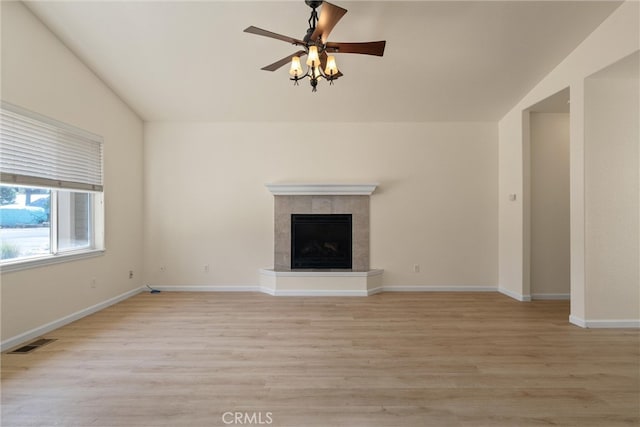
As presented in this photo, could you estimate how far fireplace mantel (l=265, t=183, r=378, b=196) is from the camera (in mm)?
4719

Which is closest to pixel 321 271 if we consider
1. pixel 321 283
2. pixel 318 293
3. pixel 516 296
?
pixel 321 283

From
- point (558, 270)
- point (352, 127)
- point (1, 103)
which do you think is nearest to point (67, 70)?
point (1, 103)

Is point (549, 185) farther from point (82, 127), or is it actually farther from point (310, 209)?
point (82, 127)

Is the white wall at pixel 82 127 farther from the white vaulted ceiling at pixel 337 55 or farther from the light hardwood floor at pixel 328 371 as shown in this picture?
the light hardwood floor at pixel 328 371

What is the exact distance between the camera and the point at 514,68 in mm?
3645

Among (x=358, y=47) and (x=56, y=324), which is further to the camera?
(x=56, y=324)

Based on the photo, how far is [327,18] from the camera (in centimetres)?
222

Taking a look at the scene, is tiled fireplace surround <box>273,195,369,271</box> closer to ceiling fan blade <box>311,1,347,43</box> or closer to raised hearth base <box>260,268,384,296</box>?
raised hearth base <box>260,268,384,296</box>

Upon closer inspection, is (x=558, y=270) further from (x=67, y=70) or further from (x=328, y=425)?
(x=67, y=70)

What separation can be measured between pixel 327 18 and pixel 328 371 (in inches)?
105

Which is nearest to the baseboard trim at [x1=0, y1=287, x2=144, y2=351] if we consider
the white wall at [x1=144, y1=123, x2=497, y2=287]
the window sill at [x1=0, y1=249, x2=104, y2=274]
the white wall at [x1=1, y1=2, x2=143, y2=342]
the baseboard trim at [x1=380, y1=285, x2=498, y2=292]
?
the white wall at [x1=1, y1=2, x2=143, y2=342]

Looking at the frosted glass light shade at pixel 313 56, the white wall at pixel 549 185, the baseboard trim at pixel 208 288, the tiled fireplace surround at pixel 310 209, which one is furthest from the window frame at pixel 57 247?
the white wall at pixel 549 185

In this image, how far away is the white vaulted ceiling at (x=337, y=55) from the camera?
2957 millimetres

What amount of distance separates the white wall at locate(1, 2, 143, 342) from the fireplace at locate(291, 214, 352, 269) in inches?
98.8
